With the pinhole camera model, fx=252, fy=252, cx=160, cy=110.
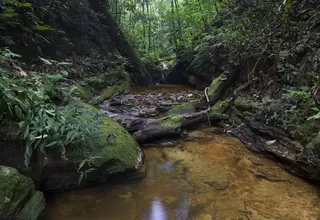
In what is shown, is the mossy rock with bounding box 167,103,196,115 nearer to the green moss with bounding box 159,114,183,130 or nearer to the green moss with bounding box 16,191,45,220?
the green moss with bounding box 159,114,183,130

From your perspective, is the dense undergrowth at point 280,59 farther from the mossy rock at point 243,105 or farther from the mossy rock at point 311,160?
the mossy rock at point 311,160

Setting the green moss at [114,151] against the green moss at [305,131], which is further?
the green moss at [305,131]

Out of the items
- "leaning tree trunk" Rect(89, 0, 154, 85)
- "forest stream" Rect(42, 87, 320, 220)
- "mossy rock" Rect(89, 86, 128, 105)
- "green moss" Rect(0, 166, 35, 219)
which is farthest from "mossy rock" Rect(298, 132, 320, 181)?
"leaning tree trunk" Rect(89, 0, 154, 85)

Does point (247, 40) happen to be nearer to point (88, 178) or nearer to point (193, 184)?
point (193, 184)

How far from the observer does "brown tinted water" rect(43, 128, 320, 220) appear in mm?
2756

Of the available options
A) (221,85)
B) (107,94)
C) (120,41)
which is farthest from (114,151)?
(120,41)

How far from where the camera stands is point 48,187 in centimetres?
309

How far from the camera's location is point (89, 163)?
315cm

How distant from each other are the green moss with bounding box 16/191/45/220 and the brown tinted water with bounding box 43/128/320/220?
0.22 m

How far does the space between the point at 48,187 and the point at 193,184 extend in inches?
72.7

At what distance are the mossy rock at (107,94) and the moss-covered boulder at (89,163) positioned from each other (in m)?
3.69

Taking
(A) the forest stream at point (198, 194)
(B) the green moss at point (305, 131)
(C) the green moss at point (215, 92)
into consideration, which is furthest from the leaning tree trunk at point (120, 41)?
(B) the green moss at point (305, 131)

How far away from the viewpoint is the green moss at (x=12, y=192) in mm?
2088

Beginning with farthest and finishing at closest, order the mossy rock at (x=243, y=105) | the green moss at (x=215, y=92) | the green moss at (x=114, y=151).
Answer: the green moss at (x=215, y=92), the mossy rock at (x=243, y=105), the green moss at (x=114, y=151)
